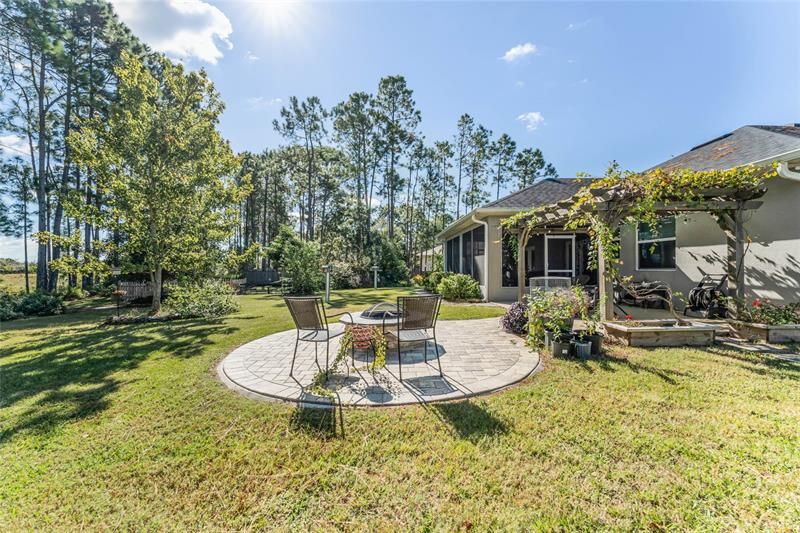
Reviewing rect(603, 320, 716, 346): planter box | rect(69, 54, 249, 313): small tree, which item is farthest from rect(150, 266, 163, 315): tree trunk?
rect(603, 320, 716, 346): planter box

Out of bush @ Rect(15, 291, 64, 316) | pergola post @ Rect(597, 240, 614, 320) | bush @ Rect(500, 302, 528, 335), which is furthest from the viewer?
bush @ Rect(15, 291, 64, 316)

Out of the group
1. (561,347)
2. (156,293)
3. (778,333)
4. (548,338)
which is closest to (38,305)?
(156,293)

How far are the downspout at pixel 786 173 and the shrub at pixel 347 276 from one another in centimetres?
1650

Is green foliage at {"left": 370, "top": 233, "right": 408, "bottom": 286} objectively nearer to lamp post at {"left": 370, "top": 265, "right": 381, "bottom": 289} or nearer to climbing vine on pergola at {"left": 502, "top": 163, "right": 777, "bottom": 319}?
lamp post at {"left": 370, "top": 265, "right": 381, "bottom": 289}

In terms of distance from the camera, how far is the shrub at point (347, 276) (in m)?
18.7

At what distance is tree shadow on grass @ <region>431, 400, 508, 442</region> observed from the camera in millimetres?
2668

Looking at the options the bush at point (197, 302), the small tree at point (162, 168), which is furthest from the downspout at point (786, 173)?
the bush at point (197, 302)

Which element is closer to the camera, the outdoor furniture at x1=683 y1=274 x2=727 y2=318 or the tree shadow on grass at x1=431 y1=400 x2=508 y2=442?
the tree shadow on grass at x1=431 y1=400 x2=508 y2=442

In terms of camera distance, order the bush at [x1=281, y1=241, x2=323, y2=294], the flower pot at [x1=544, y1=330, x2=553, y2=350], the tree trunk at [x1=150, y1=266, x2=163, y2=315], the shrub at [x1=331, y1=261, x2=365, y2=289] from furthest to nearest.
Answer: the shrub at [x1=331, y1=261, x2=365, y2=289] → the bush at [x1=281, y1=241, x2=323, y2=294] → the tree trunk at [x1=150, y1=266, x2=163, y2=315] → the flower pot at [x1=544, y1=330, x2=553, y2=350]

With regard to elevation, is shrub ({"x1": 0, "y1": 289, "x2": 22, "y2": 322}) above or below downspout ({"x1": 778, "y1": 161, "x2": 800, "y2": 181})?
below

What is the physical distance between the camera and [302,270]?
15070 millimetres

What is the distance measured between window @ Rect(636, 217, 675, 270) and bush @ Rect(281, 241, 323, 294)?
1282cm

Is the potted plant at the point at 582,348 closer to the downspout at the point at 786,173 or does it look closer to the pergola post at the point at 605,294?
the pergola post at the point at 605,294

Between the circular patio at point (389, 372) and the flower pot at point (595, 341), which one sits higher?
the flower pot at point (595, 341)
